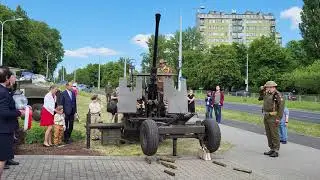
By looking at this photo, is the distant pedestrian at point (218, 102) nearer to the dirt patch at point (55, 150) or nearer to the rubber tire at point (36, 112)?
the rubber tire at point (36, 112)

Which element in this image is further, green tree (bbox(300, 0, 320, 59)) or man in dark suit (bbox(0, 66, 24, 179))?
green tree (bbox(300, 0, 320, 59))

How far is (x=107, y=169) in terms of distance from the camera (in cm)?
1097

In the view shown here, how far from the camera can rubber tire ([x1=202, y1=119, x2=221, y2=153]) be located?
41.3 ft

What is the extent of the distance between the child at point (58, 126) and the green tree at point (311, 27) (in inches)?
2464

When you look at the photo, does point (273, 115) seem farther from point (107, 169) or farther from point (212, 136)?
point (107, 169)

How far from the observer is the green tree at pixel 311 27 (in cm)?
7350

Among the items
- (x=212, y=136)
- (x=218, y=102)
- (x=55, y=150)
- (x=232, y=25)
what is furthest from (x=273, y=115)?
(x=232, y=25)

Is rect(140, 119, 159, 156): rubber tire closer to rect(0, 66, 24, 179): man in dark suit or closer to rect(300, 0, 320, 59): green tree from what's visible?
rect(0, 66, 24, 179): man in dark suit

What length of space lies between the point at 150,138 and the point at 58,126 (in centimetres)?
361

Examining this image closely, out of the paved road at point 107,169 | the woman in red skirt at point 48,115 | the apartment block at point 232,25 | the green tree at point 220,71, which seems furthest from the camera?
the apartment block at point 232,25

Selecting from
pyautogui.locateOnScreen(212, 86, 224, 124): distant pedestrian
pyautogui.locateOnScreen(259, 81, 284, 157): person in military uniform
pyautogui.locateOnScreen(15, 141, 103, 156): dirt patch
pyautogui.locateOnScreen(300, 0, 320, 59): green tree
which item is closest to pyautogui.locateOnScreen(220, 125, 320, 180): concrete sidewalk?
pyautogui.locateOnScreen(259, 81, 284, 157): person in military uniform

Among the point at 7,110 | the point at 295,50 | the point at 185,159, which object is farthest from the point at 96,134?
the point at 295,50

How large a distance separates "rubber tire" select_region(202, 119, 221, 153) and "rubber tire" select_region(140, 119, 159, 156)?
135 centimetres

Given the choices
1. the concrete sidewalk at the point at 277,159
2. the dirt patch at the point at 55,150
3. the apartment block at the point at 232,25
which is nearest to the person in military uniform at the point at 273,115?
the concrete sidewalk at the point at 277,159
